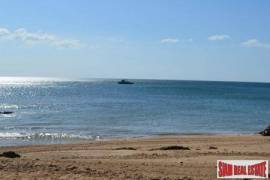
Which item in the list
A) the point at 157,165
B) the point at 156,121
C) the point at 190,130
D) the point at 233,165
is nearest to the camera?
the point at 233,165

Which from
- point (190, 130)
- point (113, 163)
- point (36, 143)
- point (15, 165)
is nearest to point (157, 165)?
point (113, 163)

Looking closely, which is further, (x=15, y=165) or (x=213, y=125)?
(x=213, y=125)

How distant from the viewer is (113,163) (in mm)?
17234

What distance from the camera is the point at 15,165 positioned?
15.9 meters

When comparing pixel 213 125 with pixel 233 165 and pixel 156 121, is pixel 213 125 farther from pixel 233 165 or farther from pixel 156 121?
pixel 233 165

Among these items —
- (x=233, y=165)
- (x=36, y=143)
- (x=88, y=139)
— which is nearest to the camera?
(x=233, y=165)

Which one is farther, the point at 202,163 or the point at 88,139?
the point at 88,139

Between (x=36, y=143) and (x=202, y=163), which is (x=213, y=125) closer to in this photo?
(x=36, y=143)

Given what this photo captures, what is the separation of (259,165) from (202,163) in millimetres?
3800

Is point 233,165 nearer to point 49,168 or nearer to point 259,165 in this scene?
point 259,165

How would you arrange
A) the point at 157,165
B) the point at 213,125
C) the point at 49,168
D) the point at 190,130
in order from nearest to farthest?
the point at 49,168
the point at 157,165
the point at 190,130
the point at 213,125

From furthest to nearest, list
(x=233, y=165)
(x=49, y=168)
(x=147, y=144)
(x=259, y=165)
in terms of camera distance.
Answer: (x=147, y=144)
(x=49, y=168)
(x=259, y=165)
(x=233, y=165)

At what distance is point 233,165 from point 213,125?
33.9 metres

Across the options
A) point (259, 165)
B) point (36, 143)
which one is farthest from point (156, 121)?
point (259, 165)
